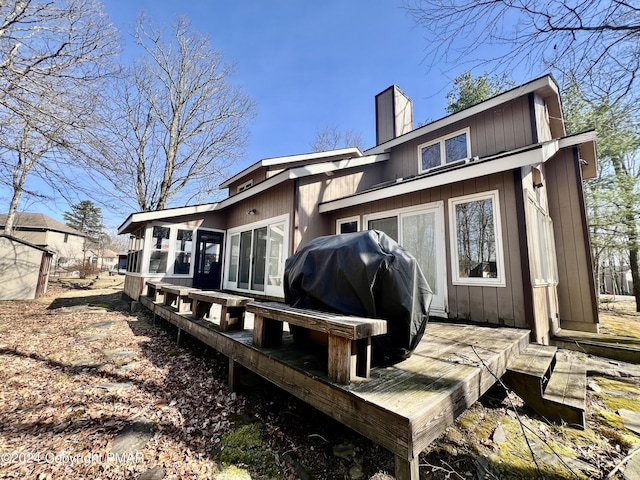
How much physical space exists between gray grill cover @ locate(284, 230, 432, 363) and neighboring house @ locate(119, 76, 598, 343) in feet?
9.71

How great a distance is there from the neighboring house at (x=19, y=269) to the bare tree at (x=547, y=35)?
15.1 m

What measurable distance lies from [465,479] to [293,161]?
8700mm

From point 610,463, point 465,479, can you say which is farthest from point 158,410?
point 610,463

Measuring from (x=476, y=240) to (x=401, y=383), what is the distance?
368 cm

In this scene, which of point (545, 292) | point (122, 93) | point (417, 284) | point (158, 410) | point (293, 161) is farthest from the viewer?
point (122, 93)

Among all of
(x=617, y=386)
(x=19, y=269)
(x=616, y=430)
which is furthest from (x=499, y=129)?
(x=19, y=269)

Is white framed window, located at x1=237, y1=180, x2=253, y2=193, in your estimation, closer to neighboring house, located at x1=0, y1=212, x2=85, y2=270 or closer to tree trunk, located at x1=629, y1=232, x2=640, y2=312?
tree trunk, located at x1=629, y1=232, x2=640, y2=312

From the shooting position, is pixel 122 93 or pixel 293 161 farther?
pixel 122 93

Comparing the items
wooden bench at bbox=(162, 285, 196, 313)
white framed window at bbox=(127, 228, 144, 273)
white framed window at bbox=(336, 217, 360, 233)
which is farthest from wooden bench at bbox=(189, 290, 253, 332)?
white framed window at bbox=(127, 228, 144, 273)

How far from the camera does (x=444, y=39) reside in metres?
2.75

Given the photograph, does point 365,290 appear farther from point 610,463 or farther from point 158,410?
point 158,410

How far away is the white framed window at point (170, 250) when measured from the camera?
8.54 meters

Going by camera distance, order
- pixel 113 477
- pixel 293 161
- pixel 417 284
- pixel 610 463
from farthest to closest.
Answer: pixel 293 161 < pixel 417 284 < pixel 610 463 < pixel 113 477

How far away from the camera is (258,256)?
8.04m
